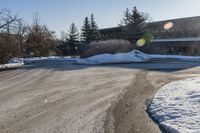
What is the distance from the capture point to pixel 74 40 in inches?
2899

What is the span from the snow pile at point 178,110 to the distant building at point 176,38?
123 ft

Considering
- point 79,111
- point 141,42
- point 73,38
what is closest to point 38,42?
point 73,38

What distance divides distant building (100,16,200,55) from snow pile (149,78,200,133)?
37.6m

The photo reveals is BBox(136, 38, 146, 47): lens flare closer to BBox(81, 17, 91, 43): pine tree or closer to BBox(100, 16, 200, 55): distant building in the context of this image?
BBox(100, 16, 200, 55): distant building

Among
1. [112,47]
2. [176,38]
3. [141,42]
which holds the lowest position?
[112,47]

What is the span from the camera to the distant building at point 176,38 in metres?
49.6

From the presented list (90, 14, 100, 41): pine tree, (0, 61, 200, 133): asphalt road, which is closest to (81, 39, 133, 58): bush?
(90, 14, 100, 41): pine tree

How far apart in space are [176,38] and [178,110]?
4513 cm

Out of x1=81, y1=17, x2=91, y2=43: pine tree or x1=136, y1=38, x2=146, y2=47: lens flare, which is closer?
x1=136, y1=38, x2=146, y2=47: lens flare

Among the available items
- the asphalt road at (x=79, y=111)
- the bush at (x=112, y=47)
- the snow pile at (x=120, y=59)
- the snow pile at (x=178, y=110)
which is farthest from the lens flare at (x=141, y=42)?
the snow pile at (x=178, y=110)

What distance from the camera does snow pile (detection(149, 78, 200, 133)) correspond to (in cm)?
762

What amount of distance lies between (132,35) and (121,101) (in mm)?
47988

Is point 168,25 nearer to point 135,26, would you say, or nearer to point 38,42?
point 135,26

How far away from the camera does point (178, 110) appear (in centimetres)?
912
